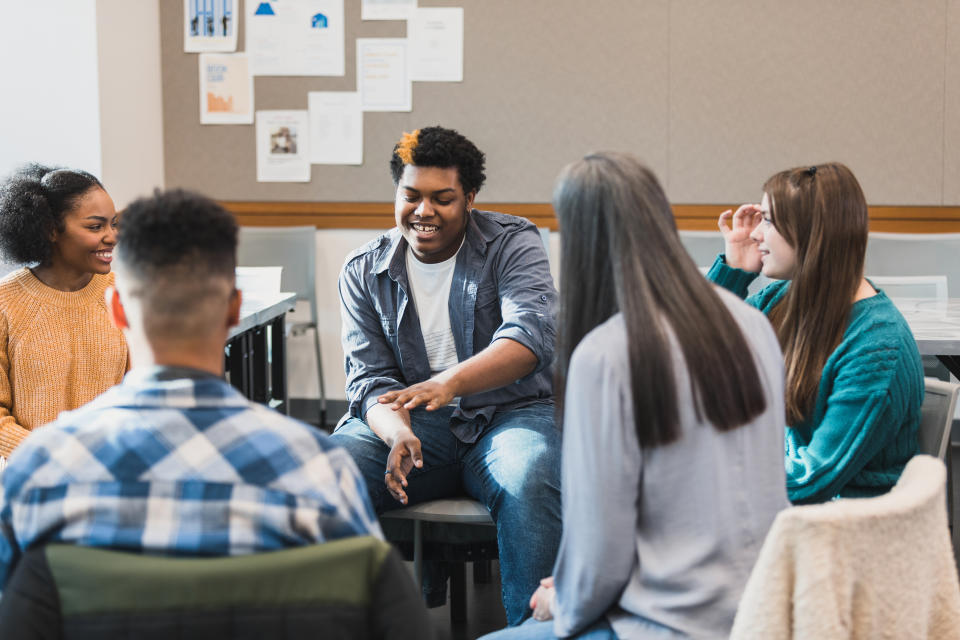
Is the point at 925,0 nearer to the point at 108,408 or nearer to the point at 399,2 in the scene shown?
the point at 399,2

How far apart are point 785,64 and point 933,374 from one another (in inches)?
70.9

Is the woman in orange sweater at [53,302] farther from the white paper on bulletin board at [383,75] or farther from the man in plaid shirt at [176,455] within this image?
the white paper on bulletin board at [383,75]

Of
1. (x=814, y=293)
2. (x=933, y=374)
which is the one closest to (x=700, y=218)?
(x=933, y=374)

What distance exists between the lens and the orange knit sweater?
6.17 ft

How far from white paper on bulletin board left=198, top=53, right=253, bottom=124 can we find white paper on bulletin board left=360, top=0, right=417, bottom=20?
24.1 inches

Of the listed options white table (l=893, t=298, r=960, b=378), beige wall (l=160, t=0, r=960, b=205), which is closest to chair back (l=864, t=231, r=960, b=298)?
beige wall (l=160, t=0, r=960, b=205)

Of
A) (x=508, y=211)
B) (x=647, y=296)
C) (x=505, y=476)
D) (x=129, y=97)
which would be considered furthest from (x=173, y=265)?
(x=129, y=97)

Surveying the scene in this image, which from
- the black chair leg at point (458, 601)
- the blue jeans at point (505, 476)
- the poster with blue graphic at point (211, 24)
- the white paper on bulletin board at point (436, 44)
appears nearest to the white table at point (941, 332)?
the blue jeans at point (505, 476)

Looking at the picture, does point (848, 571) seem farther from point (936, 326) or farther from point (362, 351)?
point (936, 326)

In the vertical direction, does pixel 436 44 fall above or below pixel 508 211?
above

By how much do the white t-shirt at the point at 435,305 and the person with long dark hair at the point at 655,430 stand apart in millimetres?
1039

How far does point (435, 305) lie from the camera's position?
7.32 ft

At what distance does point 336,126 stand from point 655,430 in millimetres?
3625

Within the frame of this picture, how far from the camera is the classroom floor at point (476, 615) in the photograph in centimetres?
241
